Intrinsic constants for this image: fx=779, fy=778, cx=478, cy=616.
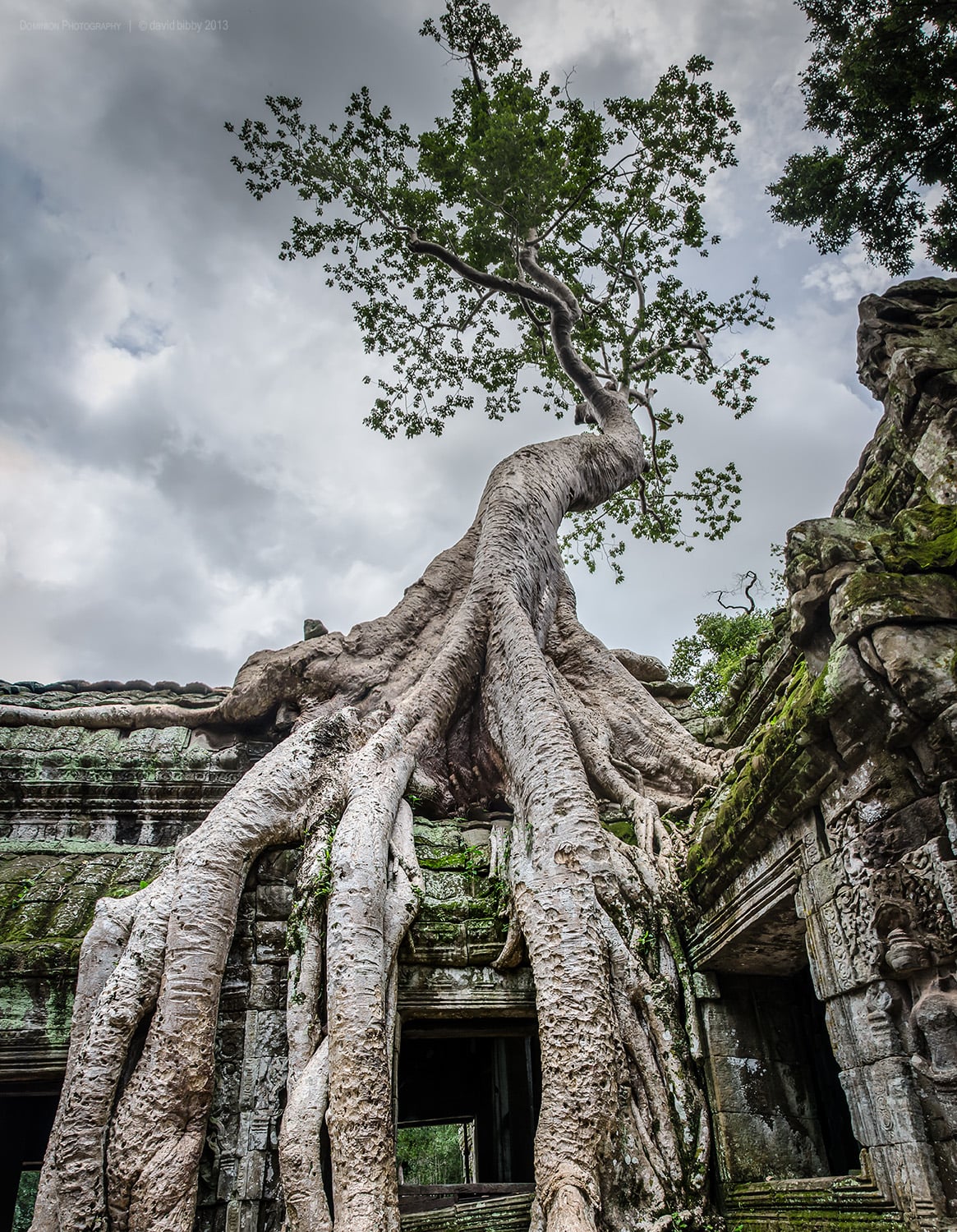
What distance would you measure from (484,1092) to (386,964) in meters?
4.97

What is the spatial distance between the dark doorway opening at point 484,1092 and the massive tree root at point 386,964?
2.34 meters

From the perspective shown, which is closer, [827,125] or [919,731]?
[919,731]

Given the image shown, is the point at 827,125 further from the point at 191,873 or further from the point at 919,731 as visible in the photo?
the point at 191,873

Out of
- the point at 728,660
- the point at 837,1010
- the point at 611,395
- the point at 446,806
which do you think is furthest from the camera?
the point at 728,660

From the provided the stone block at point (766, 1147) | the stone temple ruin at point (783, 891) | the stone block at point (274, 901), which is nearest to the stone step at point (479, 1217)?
the stone temple ruin at point (783, 891)

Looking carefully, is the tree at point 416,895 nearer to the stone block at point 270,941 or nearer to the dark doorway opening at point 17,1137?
the stone block at point 270,941

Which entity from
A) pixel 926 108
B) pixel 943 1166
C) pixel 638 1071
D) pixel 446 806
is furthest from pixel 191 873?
pixel 926 108

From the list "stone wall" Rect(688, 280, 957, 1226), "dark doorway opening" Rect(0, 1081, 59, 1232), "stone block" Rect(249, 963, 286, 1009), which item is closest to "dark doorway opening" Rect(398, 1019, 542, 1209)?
"stone block" Rect(249, 963, 286, 1009)

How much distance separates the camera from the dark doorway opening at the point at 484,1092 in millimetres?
6121

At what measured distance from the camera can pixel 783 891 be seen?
2885 millimetres

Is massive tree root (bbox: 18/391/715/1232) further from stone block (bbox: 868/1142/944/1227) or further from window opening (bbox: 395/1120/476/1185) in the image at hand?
window opening (bbox: 395/1120/476/1185)

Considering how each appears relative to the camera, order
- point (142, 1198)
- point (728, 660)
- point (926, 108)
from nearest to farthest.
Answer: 1. point (142, 1198)
2. point (926, 108)
3. point (728, 660)

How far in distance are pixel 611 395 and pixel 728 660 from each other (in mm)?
3499

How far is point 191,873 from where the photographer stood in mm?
3420
